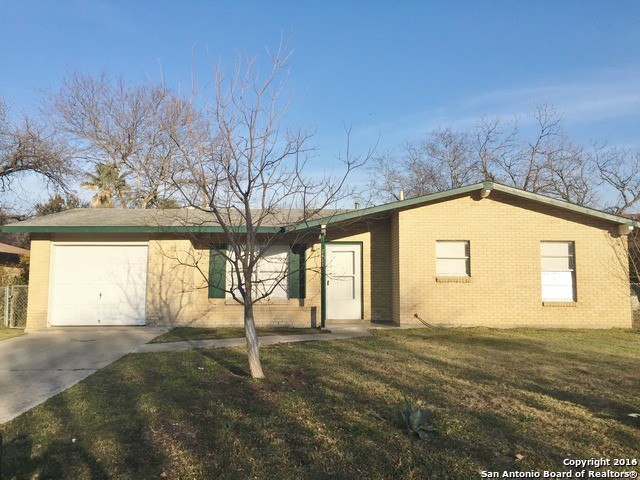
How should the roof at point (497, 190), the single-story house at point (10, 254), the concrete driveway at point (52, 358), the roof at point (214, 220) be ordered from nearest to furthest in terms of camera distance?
the concrete driveway at point (52, 358) → the roof at point (214, 220) → the roof at point (497, 190) → the single-story house at point (10, 254)

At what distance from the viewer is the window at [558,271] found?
1306cm

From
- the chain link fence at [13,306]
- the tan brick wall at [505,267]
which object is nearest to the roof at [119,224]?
the chain link fence at [13,306]

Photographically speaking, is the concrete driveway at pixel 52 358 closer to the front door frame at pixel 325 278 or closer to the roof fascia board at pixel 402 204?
the front door frame at pixel 325 278

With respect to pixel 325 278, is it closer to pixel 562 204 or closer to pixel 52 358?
pixel 562 204

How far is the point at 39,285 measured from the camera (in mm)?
12547

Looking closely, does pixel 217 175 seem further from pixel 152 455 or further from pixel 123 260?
pixel 123 260

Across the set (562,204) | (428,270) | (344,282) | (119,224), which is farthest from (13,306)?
(562,204)

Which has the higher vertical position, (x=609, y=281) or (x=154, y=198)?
(x=154, y=198)

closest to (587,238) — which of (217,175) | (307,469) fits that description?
(217,175)

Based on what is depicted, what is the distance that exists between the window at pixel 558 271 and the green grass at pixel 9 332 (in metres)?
13.9

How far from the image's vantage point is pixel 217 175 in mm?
6809

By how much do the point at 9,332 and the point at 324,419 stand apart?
1103 centimetres

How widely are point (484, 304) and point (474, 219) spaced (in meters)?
2.35

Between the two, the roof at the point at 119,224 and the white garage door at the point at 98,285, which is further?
the white garage door at the point at 98,285
